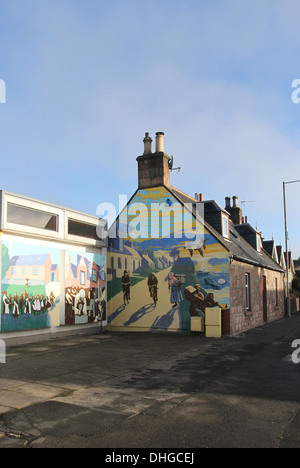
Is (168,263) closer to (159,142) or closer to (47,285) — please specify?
(47,285)

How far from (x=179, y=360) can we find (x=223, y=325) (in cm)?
566

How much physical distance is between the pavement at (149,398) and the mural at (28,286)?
4.58ft

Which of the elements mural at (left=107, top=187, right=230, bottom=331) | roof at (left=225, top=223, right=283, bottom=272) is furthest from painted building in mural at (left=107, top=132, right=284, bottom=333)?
roof at (left=225, top=223, right=283, bottom=272)

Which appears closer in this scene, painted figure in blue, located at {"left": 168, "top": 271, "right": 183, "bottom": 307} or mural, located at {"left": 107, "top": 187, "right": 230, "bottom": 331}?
A: mural, located at {"left": 107, "top": 187, "right": 230, "bottom": 331}

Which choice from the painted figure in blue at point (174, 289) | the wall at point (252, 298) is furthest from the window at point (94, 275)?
the wall at point (252, 298)

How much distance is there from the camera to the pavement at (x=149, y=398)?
5.18m

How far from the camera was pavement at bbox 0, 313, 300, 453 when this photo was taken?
5.18 metres

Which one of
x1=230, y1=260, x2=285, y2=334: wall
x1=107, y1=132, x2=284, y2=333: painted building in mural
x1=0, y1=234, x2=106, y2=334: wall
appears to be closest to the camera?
x1=0, y1=234, x2=106, y2=334: wall

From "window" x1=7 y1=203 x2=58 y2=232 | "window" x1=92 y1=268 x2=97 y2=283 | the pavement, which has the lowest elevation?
the pavement

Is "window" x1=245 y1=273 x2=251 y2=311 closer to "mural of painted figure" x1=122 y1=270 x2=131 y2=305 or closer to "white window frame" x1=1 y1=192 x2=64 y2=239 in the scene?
"mural of painted figure" x1=122 y1=270 x2=131 y2=305

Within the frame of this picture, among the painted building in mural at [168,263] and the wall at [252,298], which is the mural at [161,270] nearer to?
the painted building in mural at [168,263]

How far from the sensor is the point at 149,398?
279 inches

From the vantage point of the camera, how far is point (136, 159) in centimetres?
1931

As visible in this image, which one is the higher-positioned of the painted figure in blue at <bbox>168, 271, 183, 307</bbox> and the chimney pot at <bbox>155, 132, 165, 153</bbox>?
the chimney pot at <bbox>155, 132, 165, 153</bbox>
